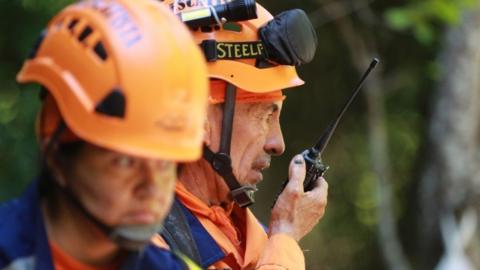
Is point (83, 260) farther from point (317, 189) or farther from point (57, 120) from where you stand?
point (317, 189)

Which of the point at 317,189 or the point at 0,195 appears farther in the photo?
the point at 0,195

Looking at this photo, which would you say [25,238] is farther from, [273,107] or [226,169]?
[273,107]

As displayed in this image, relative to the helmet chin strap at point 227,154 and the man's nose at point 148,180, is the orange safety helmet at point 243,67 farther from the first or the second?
the man's nose at point 148,180

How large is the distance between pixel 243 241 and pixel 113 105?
4.85 ft

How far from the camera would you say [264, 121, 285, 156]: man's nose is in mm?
3891

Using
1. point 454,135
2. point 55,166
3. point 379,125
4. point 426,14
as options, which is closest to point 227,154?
point 55,166

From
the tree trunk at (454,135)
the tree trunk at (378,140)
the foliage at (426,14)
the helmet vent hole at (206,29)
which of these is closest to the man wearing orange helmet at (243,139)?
the helmet vent hole at (206,29)

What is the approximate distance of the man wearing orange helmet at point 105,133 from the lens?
252 cm

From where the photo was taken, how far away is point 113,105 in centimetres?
251

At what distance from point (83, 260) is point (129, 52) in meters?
0.53

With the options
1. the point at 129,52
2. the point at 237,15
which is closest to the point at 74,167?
the point at 129,52

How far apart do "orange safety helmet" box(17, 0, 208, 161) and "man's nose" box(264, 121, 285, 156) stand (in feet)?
4.06

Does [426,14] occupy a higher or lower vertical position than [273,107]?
lower

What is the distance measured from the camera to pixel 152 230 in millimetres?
2592
